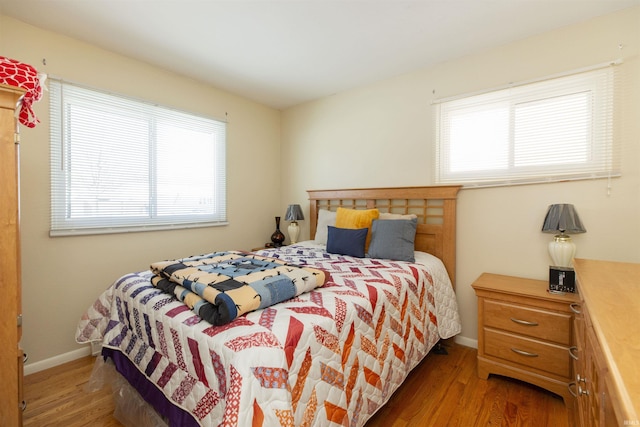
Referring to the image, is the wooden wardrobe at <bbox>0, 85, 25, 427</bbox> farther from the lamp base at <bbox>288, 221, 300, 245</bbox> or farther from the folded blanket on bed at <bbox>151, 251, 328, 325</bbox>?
the lamp base at <bbox>288, 221, 300, 245</bbox>

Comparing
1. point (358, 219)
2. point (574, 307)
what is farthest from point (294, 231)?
point (574, 307)

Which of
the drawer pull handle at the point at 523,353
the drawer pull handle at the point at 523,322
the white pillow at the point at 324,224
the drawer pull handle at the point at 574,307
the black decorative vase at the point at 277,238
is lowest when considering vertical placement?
the drawer pull handle at the point at 523,353

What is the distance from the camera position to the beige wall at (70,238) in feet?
6.89

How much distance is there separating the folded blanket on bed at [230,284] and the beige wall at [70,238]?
1133mm

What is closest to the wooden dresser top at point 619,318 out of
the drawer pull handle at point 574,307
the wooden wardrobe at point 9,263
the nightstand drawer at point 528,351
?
the drawer pull handle at point 574,307

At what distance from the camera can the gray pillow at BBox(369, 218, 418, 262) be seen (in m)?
2.34

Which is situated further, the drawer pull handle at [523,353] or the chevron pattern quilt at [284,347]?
the drawer pull handle at [523,353]

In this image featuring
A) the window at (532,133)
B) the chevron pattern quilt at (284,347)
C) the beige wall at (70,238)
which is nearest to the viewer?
the chevron pattern quilt at (284,347)

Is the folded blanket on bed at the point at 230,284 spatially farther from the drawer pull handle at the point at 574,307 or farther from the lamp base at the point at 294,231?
the lamp base at the point at 294,231

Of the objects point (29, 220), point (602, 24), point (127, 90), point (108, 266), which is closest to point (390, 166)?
point (602, 24)

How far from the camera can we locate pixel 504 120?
2.36 metres

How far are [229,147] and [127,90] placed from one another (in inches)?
43.2

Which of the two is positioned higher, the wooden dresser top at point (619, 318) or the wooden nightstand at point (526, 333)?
the wooden dresser top at point (619, 318)

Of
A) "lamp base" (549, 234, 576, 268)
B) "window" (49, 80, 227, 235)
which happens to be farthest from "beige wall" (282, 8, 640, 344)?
"window" (49, 80, 227, 235)
